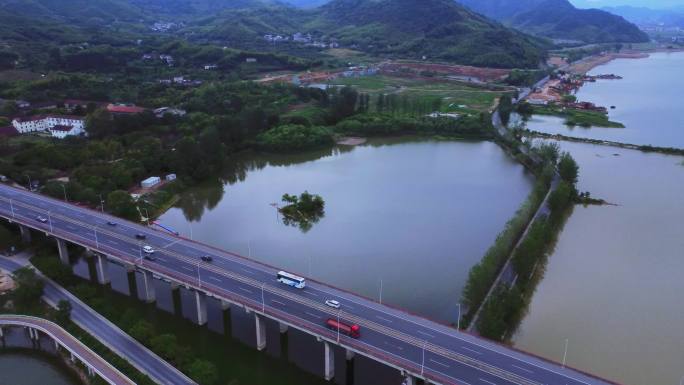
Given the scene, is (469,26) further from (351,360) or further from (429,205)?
(351,360)

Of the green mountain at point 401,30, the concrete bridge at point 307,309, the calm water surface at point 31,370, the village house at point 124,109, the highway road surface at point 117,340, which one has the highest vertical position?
the green mountain at point 401,30

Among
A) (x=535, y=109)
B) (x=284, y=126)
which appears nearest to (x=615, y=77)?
(x=535, y=109)

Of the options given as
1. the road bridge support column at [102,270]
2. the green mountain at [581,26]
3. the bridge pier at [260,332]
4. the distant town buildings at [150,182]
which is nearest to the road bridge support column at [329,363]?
the bridge pier at [260,332]

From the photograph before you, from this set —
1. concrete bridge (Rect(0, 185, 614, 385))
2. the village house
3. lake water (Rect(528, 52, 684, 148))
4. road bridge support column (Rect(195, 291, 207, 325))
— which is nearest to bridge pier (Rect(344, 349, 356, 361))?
concrete bridge (Rect(0, 185, 614, 385))

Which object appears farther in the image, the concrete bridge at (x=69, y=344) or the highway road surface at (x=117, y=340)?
the concrete bridge at (x=69, y=344)

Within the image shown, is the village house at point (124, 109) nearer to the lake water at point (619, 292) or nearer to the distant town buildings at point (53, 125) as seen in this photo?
the distant town buildings at point (53, 125)

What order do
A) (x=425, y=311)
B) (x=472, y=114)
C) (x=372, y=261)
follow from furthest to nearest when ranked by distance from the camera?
(x=472, y=114)
(x=372, y=261)
(x=425, y=311)

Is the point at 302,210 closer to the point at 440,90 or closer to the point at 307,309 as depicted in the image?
the point at 307,309
